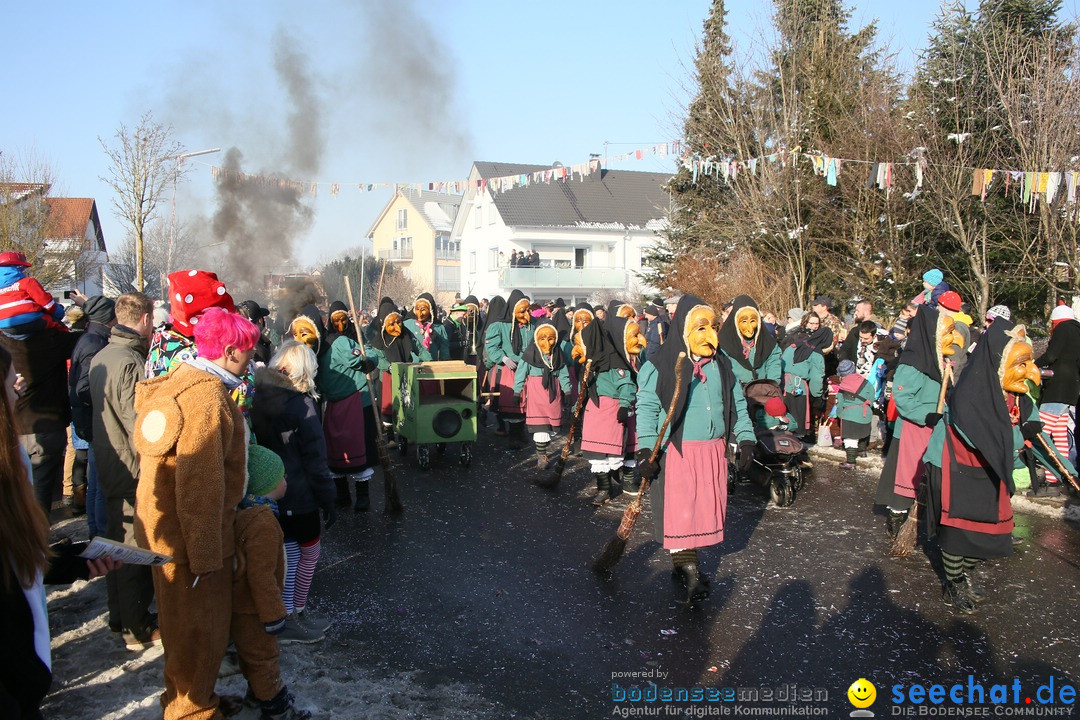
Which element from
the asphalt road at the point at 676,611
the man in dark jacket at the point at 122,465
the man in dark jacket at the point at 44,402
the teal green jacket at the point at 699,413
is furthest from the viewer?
the man in dark jacket at the point at 44,402

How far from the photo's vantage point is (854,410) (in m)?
9.77

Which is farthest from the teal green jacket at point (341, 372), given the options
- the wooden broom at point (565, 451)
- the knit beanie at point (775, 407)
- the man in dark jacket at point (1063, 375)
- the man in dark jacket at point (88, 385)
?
the man in dark jacket at point (1063, 375)

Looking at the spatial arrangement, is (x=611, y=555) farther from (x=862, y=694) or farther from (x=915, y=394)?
(x=915, y=394)

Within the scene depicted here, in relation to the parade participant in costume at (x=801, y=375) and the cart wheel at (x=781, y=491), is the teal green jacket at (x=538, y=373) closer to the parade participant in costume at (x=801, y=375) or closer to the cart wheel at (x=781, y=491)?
the parade participant in costume at (x=801, y=375)

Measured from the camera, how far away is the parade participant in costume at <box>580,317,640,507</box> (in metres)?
8.35

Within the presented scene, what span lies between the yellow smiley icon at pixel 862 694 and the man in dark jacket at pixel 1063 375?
5.75 metres

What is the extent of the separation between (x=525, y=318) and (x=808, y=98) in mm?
12245

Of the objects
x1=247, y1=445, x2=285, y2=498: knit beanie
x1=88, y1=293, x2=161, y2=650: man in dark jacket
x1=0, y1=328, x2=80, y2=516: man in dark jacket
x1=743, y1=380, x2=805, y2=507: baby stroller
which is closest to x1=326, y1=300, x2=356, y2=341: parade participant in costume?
x1=0, y1=328, x2=80, y2=516: man in dark jacket

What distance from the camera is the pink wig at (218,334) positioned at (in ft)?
11.4

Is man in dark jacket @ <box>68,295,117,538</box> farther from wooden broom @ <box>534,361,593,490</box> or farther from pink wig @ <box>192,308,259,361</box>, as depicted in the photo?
wooden broom @ <box>534,361,593,490</box>

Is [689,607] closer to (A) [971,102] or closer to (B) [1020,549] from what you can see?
(B) [1020,549]

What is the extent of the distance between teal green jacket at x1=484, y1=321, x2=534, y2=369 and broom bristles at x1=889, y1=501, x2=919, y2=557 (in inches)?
251

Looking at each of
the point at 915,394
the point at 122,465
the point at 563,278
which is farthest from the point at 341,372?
the point at 563,278

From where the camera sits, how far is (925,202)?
53.2 feet
